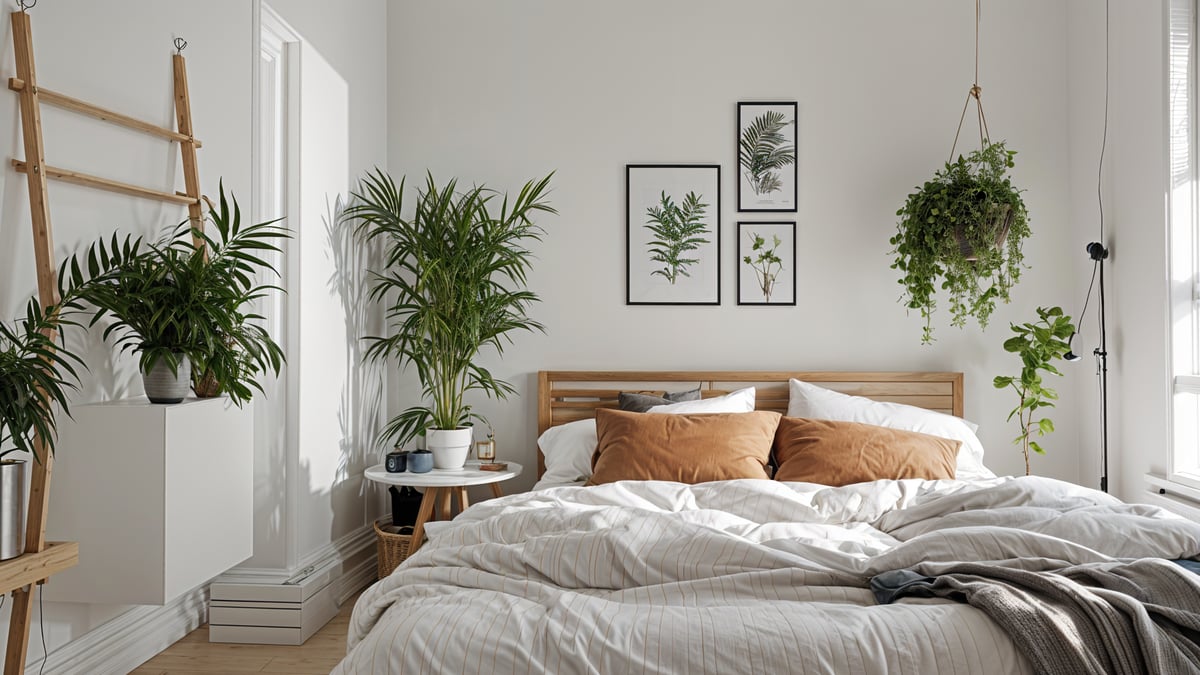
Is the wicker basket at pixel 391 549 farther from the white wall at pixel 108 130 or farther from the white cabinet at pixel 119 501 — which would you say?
the white cabinet at pixel 119 501

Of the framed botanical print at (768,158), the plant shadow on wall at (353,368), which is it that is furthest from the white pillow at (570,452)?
the framed botanical print at (768,158)

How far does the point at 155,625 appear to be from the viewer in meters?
2.96

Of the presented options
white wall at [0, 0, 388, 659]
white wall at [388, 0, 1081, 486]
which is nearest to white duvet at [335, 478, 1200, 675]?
white wall at [0, 0, 388, 659]

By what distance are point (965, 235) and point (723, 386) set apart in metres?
1.25

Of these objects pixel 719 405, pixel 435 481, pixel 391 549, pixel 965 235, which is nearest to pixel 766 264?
pixel 719 405

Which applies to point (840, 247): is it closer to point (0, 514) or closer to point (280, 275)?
point (280, 275)

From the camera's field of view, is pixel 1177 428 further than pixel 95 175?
Yes

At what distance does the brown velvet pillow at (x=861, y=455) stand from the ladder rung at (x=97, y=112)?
8.06 feet

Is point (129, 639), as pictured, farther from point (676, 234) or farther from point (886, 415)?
point (886, 415)

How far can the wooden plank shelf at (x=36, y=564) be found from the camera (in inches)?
71.2

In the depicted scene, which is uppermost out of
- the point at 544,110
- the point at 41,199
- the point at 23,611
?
the point at 544,110

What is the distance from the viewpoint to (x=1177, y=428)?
336 centimetres

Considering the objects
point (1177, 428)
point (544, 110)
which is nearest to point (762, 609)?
point (1177, 428)

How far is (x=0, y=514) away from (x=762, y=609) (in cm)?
163
